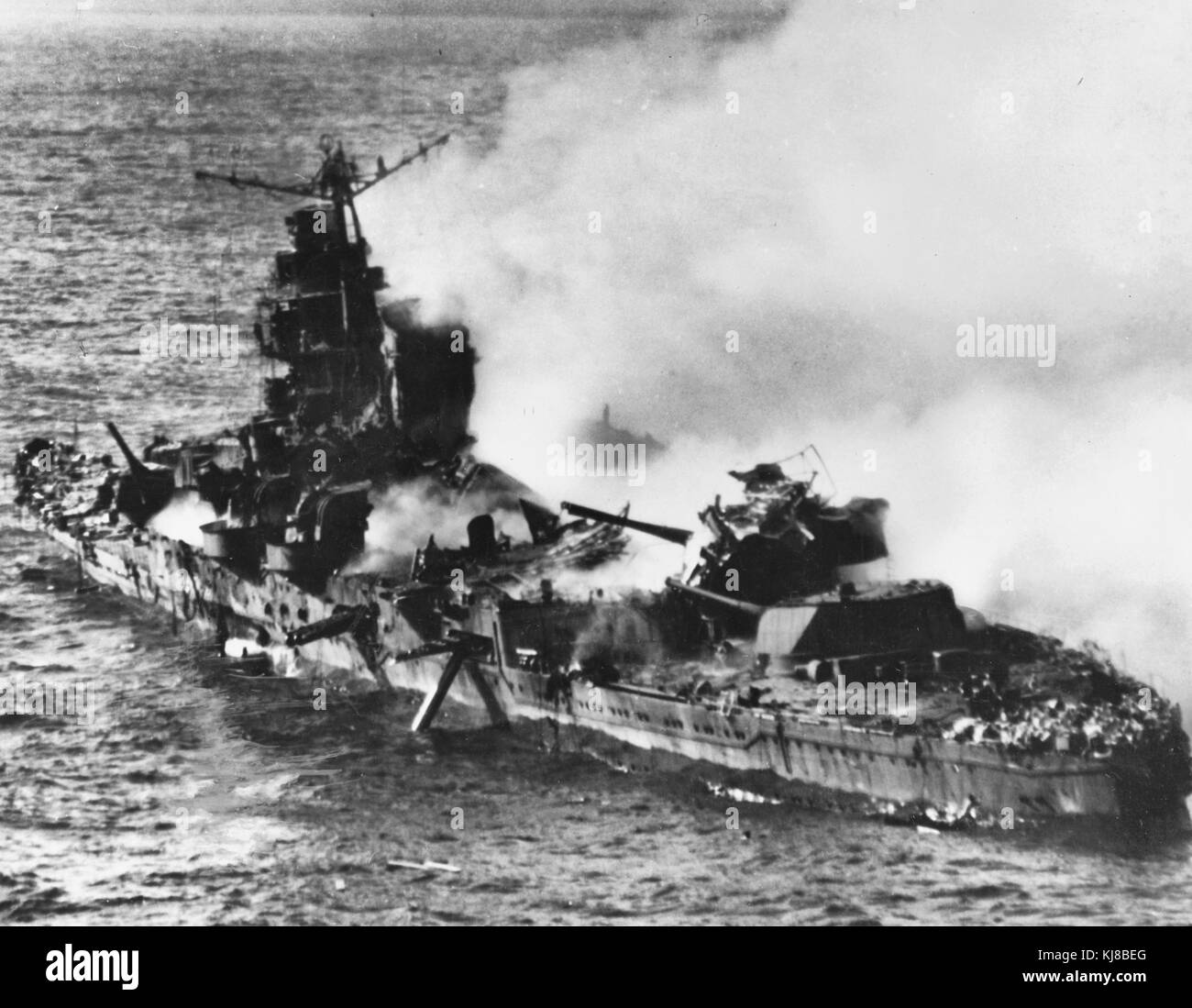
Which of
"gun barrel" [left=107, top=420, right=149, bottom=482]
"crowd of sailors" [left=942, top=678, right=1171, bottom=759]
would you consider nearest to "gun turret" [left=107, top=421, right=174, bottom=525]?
"gun barrel" [left=107, top=420, right=149, bottom=482]

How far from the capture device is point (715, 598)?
2844 cm

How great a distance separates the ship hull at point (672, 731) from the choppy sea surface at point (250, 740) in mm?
596

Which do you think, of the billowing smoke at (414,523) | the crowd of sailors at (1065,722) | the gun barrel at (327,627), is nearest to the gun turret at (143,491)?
the billowing smoke at (414,523)

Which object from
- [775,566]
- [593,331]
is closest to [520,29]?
[593,331]

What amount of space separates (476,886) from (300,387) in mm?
15596

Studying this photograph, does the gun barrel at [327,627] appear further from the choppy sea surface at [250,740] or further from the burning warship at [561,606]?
the choppy sea surface at [250,740]

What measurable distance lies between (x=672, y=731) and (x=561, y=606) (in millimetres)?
3497

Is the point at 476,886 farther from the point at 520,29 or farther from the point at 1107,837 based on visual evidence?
the point at 520,29

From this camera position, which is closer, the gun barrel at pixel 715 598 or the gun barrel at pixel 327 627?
the gun barrel at pixel 715 598

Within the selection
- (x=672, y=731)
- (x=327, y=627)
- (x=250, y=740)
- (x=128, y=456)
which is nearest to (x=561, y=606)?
(x=672, y=731)

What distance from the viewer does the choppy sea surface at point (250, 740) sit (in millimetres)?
22734

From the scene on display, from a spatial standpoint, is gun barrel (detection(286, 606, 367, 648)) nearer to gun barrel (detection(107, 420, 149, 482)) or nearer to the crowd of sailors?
gun barrel (detection(107, 420, 149, 482))

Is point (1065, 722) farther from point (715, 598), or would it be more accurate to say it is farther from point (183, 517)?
point (183, 517)

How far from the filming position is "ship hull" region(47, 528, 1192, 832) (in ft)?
77.4
